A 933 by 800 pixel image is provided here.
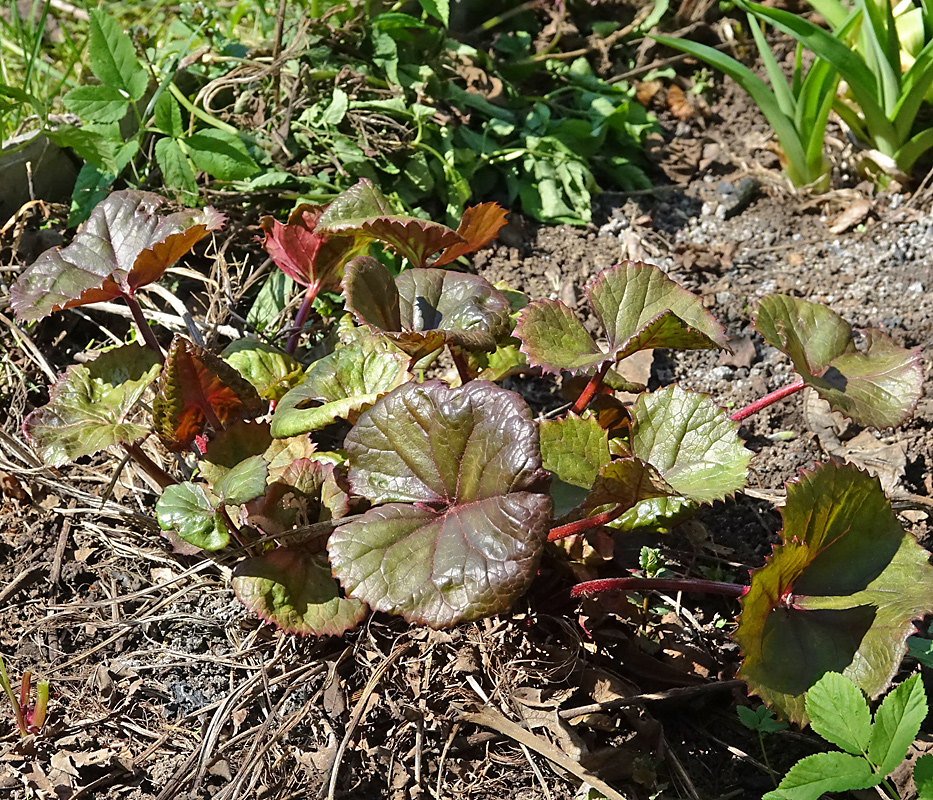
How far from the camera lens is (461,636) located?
1.55m

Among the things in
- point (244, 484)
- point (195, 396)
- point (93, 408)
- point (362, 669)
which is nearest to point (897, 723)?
point (362, 669)

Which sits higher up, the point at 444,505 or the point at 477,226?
the point at 477,226

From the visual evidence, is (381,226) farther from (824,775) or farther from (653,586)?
(824,775)

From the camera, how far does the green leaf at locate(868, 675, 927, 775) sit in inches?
44.1

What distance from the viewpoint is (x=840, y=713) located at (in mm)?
1141

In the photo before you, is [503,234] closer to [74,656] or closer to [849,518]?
[849,518]

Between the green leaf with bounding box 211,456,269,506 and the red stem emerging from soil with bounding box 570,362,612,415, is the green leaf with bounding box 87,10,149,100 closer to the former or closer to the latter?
the green leaf with bounding box 211,456,269,506

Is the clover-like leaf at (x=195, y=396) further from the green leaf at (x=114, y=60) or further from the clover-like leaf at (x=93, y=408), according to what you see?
the green leaf at (x=114, y=60)

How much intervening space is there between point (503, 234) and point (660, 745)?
4.85 feet

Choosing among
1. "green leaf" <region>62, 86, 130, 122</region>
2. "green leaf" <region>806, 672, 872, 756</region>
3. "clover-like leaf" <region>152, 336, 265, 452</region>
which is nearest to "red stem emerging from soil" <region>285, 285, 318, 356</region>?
"clover-like leaf" <region>152, 336, 265, 452</region>

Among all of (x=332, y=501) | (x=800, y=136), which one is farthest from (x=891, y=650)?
(x=800, y=136)

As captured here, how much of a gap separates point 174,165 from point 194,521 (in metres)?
1.12

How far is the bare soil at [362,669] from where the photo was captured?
1453 millimetres

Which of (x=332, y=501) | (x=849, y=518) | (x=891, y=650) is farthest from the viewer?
(x=332, y=501)
